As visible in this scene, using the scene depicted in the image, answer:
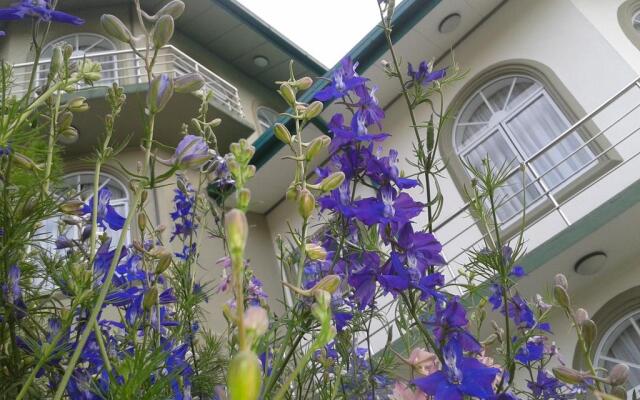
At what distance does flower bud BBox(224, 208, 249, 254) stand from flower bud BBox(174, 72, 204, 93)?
77 cm

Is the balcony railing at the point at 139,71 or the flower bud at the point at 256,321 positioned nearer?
the flower bud at the point at 256,321

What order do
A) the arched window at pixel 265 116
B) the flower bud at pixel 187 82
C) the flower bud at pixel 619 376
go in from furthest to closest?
the arched window at pixel 265 116 → the flower bud at pixel 187 82 → the flower bud at pixel 619 376

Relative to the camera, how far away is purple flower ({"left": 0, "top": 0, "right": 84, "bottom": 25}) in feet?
4.19

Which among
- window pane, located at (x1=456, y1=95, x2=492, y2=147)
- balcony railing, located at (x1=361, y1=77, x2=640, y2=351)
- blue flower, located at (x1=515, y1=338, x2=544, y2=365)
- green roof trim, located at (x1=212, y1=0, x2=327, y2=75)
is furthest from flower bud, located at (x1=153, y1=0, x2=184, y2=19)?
green roof trim, located at (x1=212, y1=0, x2=327, y2=75)

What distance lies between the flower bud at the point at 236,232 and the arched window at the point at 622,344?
592 cm

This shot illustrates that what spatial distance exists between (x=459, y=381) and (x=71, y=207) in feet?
2.90

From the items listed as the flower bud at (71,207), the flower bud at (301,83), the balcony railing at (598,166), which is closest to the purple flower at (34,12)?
the flower bud at (71,207)

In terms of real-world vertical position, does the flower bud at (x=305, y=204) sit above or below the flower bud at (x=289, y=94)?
below

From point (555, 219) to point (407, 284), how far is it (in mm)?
5397

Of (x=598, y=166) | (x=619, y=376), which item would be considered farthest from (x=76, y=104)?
(x=598, y=166)

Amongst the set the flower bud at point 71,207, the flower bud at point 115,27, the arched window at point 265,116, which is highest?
the arched window at point 265,116

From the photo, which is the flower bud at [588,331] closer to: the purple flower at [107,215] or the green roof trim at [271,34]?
the purple flower at [107,215]

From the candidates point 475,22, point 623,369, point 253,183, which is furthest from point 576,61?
point 623,369

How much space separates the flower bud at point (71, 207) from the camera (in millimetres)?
1217
